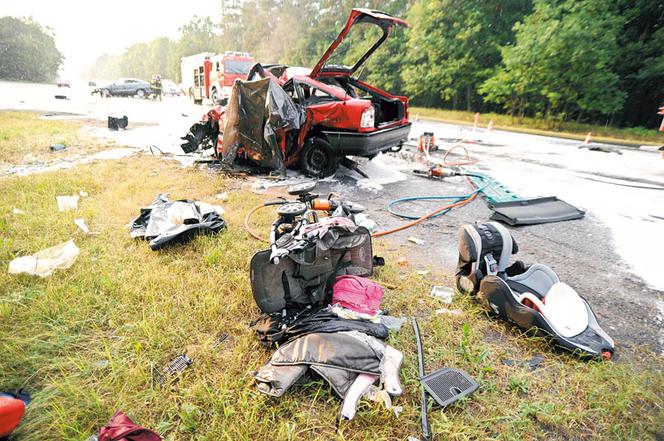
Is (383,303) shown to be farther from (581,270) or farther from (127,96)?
(127,96)

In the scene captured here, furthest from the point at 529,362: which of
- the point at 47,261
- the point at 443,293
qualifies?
the point at 47,261

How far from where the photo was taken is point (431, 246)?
3330 millimetres

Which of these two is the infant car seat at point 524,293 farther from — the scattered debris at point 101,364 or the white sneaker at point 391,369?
the scattered debris at point 101,364

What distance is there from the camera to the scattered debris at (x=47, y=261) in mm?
2441

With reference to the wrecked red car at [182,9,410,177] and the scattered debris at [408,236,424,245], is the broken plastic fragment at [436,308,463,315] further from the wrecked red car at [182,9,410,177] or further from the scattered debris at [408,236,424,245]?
the wrecked red car at [182,9,410,177]

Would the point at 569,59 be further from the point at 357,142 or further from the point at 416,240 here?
the point at 416,240

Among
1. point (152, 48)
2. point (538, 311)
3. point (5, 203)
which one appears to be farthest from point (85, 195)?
point (152, 48)

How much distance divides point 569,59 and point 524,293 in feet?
52.8

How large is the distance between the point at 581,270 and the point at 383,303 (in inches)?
75.9

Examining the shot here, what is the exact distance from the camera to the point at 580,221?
3.92m

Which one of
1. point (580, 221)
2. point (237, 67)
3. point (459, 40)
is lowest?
point (580, 221)

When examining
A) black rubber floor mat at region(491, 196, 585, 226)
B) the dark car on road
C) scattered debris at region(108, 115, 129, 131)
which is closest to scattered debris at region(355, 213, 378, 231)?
black rubber floor mat at region(491, 196, 585, 226)

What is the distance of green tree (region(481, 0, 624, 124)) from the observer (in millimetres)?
13148

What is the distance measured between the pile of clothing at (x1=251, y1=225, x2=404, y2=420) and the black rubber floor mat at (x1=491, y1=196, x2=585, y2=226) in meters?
2.28
